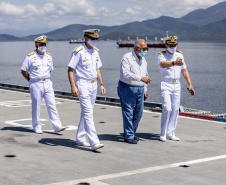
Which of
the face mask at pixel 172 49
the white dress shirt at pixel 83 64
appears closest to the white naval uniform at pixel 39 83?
the white dress shirt at pixel 83 64

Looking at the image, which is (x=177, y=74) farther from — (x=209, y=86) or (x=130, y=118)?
(x=209, y=86)

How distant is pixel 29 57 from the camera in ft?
28.2

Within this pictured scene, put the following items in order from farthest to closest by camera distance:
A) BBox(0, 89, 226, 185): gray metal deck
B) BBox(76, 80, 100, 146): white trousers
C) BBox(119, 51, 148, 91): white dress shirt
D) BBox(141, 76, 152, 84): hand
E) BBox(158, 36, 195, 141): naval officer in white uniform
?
BBox(158, 36, 195, 141): naval officer in white uniform
BBox(119, 51, 148, 91): white dress shirt
BBox(141, 76, 152, 84): hand
BBox(76, 80, 100, 146): white trousers
BBox(0, 89, 226, 185): gray metal deck

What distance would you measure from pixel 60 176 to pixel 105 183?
→ 646 mm

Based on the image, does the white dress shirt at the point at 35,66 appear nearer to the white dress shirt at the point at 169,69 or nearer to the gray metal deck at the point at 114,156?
the gray metal deck at the point at 114,156

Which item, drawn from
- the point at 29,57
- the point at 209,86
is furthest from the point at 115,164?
the point at 209,86

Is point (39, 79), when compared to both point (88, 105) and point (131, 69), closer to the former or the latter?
point (88, 105)

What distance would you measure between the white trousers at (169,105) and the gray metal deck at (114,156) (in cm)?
32

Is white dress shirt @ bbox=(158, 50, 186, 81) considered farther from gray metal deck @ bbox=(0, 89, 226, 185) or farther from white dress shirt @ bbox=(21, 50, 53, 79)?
white dress shirt @ bbox=(21, 50, 53, 79)

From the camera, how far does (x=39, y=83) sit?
8.64 metres

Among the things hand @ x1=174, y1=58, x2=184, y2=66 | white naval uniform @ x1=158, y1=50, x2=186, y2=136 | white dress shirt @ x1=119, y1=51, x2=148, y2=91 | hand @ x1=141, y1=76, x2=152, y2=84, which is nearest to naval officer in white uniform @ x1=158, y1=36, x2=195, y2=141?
white naval uniform @ x1=158, y1=50, x2=186, y2=136

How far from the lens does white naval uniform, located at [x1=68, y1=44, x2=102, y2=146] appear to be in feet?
23.3

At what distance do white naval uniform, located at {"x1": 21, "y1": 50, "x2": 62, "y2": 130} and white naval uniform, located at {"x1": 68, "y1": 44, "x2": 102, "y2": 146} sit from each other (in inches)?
61.0

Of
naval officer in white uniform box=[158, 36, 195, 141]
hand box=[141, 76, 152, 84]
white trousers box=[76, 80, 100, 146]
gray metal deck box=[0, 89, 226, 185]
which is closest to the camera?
gray metal deck box=[0, 89, 226, 185]
